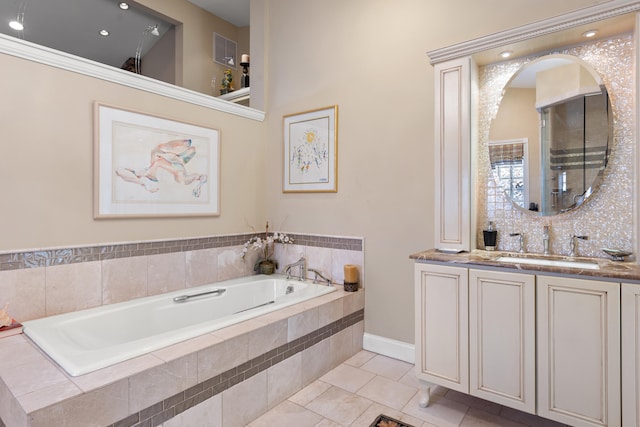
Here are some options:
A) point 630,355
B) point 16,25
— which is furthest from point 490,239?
point 16,25

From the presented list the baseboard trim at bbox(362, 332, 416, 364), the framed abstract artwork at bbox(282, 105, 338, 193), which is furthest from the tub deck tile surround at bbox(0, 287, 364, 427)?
the framed abstract artwork at bbox(282, 105, 338, 193)

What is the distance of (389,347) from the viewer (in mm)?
2779

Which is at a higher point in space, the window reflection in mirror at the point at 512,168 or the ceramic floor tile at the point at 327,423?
the window reflection in mirror at the point at 512,168

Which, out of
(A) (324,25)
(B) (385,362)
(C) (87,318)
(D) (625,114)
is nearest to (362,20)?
(A) (324,25)

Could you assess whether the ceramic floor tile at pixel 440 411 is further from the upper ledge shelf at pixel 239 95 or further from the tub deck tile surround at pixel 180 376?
the upper ledge shelf at pixel 239 95

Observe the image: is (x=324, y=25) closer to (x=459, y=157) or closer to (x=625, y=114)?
(x=459, y=157)

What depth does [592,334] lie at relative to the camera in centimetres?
158

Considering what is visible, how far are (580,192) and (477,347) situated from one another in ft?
3.61

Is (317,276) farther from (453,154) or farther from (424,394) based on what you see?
(453,154)

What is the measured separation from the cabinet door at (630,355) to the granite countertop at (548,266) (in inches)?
2.7

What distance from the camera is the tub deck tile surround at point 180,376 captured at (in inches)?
49.6

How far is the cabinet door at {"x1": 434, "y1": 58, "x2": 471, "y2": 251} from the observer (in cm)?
220

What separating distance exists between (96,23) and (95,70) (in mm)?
2449

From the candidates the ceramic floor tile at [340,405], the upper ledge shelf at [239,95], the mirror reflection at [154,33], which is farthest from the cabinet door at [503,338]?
the mirror reflection at [154,33]
